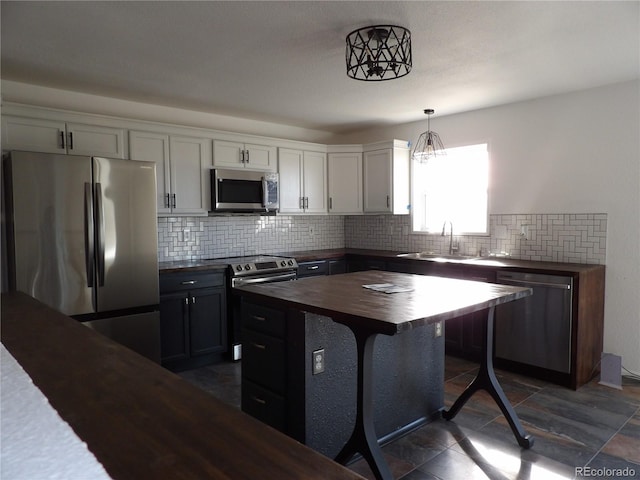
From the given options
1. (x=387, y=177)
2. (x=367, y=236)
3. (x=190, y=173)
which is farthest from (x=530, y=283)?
(x=190, y=173)

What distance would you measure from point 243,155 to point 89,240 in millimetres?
1851

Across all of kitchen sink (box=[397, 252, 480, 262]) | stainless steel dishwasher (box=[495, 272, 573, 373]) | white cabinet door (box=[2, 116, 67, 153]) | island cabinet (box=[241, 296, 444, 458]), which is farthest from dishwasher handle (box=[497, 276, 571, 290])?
white cabinet door (box=[2, 116, 67, 153])

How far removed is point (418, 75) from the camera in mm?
3475

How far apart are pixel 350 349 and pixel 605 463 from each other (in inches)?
59.2

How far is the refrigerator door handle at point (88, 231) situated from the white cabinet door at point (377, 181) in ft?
10.2

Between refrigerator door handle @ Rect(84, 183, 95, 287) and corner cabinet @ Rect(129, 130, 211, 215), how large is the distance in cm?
74

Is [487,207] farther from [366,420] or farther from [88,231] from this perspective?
[88,231]

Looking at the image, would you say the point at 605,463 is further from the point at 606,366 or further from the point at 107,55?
the point at 107,55

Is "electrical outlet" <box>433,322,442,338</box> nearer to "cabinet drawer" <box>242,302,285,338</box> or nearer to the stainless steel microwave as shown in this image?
"cabinet drawer" <box>242,302,285,338</box>

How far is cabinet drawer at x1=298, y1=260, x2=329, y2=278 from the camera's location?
481cm

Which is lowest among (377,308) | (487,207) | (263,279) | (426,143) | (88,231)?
(263,279)

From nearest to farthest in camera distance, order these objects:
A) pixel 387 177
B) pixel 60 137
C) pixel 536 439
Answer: pixel 536 439, pixel 60 137, pixel 387 177

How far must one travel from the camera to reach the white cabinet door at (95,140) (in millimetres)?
3644

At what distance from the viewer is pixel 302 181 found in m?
5.22
